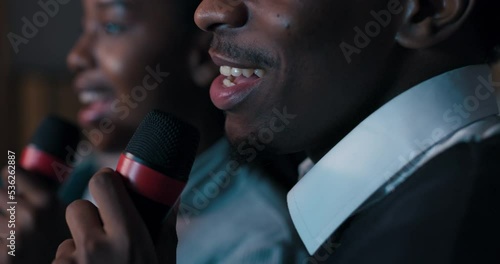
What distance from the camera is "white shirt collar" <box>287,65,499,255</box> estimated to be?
1.99 ft

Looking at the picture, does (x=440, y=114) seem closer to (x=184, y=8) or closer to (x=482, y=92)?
(x=482, y=92)

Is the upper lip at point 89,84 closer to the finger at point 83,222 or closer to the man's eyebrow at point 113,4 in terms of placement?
the man's eyebrow at point 113,4

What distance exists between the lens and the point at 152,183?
555 mm

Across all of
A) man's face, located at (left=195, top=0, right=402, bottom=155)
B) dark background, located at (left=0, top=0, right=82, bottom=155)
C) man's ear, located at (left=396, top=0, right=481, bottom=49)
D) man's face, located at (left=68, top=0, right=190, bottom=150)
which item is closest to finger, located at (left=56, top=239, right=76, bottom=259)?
man's face, located at (left=195, top=0, right=402, bottom=155)

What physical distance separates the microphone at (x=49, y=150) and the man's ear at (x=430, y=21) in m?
0.48

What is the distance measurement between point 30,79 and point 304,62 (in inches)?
69.5

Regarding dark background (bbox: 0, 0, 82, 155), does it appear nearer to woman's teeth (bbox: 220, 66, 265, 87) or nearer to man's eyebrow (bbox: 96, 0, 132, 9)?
man's eyebrow (bbox: 96, 0, 132, 9)

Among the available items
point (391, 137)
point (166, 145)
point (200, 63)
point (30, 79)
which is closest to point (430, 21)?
point (391, 137)

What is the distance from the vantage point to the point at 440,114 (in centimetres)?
61

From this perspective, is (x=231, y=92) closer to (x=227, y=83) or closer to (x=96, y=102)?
(x=227, y=83)

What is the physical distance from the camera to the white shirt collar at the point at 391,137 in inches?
23.9

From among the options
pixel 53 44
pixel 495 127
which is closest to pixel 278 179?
pixel 495 127

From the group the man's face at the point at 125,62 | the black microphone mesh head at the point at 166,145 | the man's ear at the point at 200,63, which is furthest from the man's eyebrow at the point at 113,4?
the black microphone mesh head at the point at 166,145

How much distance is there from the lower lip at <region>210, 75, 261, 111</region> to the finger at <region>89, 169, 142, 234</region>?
17cm
